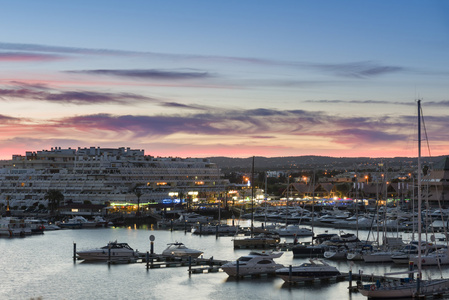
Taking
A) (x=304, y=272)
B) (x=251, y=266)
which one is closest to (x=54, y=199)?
(x=251, y=266)

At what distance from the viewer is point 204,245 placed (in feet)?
216

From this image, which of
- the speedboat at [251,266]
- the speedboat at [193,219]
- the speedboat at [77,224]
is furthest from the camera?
the speedboat at [193,219]

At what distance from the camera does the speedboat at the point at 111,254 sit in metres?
52.5

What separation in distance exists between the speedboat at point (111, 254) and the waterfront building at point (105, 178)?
172 feet

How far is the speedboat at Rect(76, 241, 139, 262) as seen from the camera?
2068 inches

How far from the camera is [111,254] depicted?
52.6 m

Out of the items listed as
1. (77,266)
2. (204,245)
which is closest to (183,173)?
(204,245)

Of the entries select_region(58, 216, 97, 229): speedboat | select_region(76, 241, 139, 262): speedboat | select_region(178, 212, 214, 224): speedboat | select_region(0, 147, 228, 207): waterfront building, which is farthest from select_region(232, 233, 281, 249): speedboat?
select_region(0, 147, 228, 207): waterfront building

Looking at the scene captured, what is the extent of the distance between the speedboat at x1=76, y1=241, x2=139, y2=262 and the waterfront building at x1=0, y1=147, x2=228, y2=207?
52559mm

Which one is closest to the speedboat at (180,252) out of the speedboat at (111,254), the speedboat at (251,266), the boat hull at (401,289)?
the speedboat at (111,254)

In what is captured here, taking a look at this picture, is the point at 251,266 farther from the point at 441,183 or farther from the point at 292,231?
the point at 441,183

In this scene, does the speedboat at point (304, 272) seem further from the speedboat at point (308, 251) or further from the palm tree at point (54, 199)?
the palm tree at point (54, 199)

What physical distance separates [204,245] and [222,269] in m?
20.5

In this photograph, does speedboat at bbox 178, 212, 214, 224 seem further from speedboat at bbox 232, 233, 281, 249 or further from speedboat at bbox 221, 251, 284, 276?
speedboat at bbox 221, 251, 284, 276
